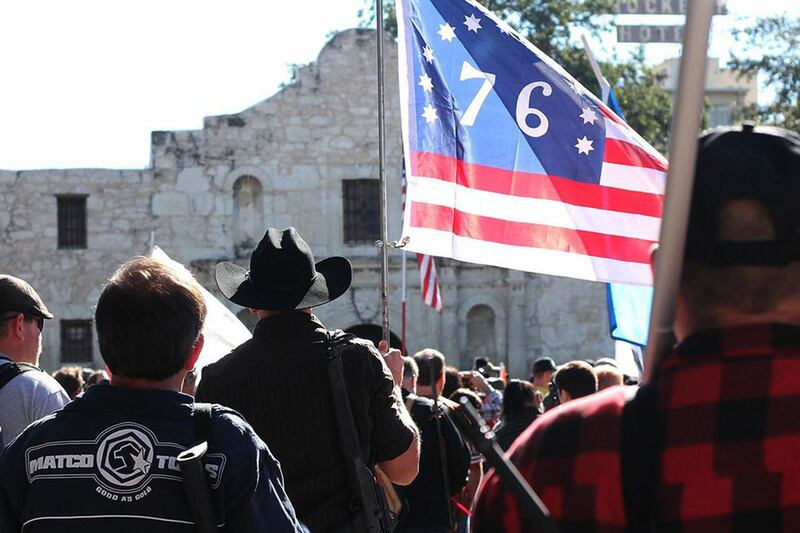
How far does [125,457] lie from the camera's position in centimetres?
278

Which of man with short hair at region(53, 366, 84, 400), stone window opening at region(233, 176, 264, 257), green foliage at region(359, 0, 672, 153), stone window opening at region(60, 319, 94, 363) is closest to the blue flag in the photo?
man with short hair at region(53, 366, 84, 400)

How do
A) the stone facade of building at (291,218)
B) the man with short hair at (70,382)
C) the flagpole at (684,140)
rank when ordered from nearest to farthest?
the flagpole at (684,140) < the man with short hair at (70,382) < the stone facade of building at (291,218)

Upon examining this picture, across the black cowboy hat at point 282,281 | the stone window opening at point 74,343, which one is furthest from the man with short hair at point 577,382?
the stone window opening at point 74,343

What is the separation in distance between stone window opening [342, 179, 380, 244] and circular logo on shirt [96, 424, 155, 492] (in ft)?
67.1

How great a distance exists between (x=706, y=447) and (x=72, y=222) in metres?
22.0

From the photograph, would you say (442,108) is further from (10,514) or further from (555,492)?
(555,492)

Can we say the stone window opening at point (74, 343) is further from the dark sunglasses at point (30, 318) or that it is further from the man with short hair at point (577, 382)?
the dark sunglasses at point (30, 318)

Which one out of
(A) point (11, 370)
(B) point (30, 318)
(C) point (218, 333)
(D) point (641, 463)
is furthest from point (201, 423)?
(C) point (218, 333)

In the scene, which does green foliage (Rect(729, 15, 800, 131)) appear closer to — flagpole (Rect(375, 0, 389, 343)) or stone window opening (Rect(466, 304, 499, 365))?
stone window opening (Rect(466, 304, 499, 365))

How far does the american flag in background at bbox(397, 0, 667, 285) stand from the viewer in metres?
6.49

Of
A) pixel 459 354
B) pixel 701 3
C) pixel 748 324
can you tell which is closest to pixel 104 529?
pixel 748 324

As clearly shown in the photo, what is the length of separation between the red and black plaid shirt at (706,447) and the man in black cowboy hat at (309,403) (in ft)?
6.92

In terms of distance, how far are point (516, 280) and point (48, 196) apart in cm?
872

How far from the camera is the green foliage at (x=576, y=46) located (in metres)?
29.3
